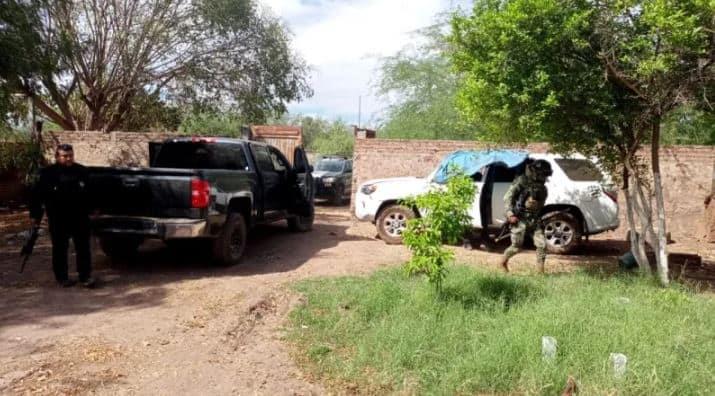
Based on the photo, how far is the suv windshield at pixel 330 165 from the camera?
18.1 metres

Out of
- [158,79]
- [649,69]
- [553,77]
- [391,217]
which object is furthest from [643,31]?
[158,79]

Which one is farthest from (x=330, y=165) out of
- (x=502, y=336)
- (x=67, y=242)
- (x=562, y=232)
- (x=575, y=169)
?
(x=502, y=336)

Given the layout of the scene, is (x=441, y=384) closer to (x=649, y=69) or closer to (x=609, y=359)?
(x=609, y=359)

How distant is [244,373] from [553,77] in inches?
167

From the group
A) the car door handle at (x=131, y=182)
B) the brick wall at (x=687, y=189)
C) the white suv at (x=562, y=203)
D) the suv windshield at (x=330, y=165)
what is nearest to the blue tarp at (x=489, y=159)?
the white suv at (x=562, y=203)

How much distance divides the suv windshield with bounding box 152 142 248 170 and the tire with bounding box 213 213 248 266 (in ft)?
3.58

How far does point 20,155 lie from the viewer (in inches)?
522

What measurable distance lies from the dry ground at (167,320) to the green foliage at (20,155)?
5.12 m

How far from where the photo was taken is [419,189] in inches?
377

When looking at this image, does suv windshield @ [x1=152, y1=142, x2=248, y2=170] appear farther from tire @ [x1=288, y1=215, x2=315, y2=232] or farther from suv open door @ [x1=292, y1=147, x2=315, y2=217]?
tire @ [x1=288, y1=215, x2=315, y2=232]

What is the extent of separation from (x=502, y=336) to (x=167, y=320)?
3215 millimetres

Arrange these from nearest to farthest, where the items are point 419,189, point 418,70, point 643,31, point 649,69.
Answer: point 649,69
point 643,31
point 419,189
point 418,70

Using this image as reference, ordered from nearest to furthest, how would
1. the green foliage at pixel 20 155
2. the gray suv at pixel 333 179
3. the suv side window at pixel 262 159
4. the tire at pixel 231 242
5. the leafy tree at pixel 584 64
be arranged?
the leafy tree at pixel 584 64, the tire at pixel 231 242, the suv side window at pixel 262 159, the green foliage at pixel 20 155, the gray suv at pixel 333 179

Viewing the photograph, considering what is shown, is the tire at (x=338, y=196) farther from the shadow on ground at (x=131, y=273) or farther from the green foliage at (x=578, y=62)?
the green foliage at (x=578, y=62)
